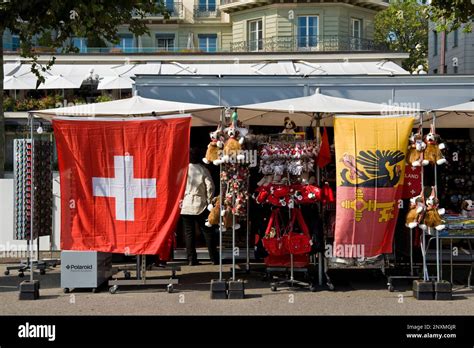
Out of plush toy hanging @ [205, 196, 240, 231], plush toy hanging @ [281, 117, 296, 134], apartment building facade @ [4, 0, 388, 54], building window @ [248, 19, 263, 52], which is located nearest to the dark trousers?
plush toy hanging @ [205, 196, 240, 231]

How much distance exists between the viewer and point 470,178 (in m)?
14.4

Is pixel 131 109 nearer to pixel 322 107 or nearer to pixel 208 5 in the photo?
pixel 322 107

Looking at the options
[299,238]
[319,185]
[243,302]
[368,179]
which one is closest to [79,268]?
[243,302]

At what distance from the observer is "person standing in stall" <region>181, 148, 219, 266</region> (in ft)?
42.2

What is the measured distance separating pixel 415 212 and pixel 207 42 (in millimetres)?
42916

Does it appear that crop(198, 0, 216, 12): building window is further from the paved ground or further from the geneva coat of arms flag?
the geneva coat of arms flag

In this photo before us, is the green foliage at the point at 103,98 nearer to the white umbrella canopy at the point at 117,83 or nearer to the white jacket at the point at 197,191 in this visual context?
the white umbrella canopy at the point at 117,83

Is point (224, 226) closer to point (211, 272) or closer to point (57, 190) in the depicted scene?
point (211, 272)

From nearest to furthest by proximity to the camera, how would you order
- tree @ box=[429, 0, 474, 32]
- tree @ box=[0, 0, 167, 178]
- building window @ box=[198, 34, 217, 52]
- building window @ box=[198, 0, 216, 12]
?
1. tree @ box=[0, 0, 167, 178]
2. tree @ box=[429, 0, 474, 32]
3. building window @ box=[198, 34, 217, 52]
4. building window @ box=[198, 0, 216, 12]

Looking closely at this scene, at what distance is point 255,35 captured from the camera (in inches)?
1788

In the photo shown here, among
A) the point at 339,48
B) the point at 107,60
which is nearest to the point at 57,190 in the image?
the point at 107,60

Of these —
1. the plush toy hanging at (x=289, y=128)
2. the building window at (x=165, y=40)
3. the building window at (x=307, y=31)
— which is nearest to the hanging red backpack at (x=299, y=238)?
the plush toy hanging at (x=289, y=128)

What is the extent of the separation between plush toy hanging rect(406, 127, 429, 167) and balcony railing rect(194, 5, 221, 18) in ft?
141
